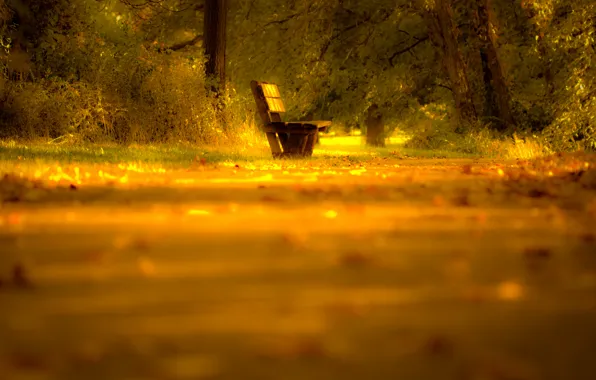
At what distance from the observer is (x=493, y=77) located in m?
33.1

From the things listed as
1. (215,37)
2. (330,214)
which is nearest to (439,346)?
(330,214)

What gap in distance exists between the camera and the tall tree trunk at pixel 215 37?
30484 millimetres

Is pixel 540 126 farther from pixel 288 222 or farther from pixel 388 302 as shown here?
pixel 388 302

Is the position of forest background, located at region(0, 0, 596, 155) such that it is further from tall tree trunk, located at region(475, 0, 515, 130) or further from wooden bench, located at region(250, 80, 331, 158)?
wooden bench, located at region(250, 80, 331, 158)

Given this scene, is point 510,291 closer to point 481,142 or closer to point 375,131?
point 481,142

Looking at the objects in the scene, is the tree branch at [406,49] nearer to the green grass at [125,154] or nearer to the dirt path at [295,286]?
the green grass at [125,154]

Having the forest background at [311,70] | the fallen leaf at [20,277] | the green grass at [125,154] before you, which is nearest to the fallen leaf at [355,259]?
the fallen leaf at [20,277]

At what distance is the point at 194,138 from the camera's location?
2678cm

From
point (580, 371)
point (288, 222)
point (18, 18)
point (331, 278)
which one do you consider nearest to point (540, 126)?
point (18, 18)

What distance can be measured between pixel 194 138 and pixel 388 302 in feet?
70.2

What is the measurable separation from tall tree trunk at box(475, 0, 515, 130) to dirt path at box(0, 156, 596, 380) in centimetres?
2047

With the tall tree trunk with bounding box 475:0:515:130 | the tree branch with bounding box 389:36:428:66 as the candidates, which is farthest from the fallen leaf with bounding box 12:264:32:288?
the tree branch with bounding box 389:36:428:66

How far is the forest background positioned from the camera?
25656 millimetres

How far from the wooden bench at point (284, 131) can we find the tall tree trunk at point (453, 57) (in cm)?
967
